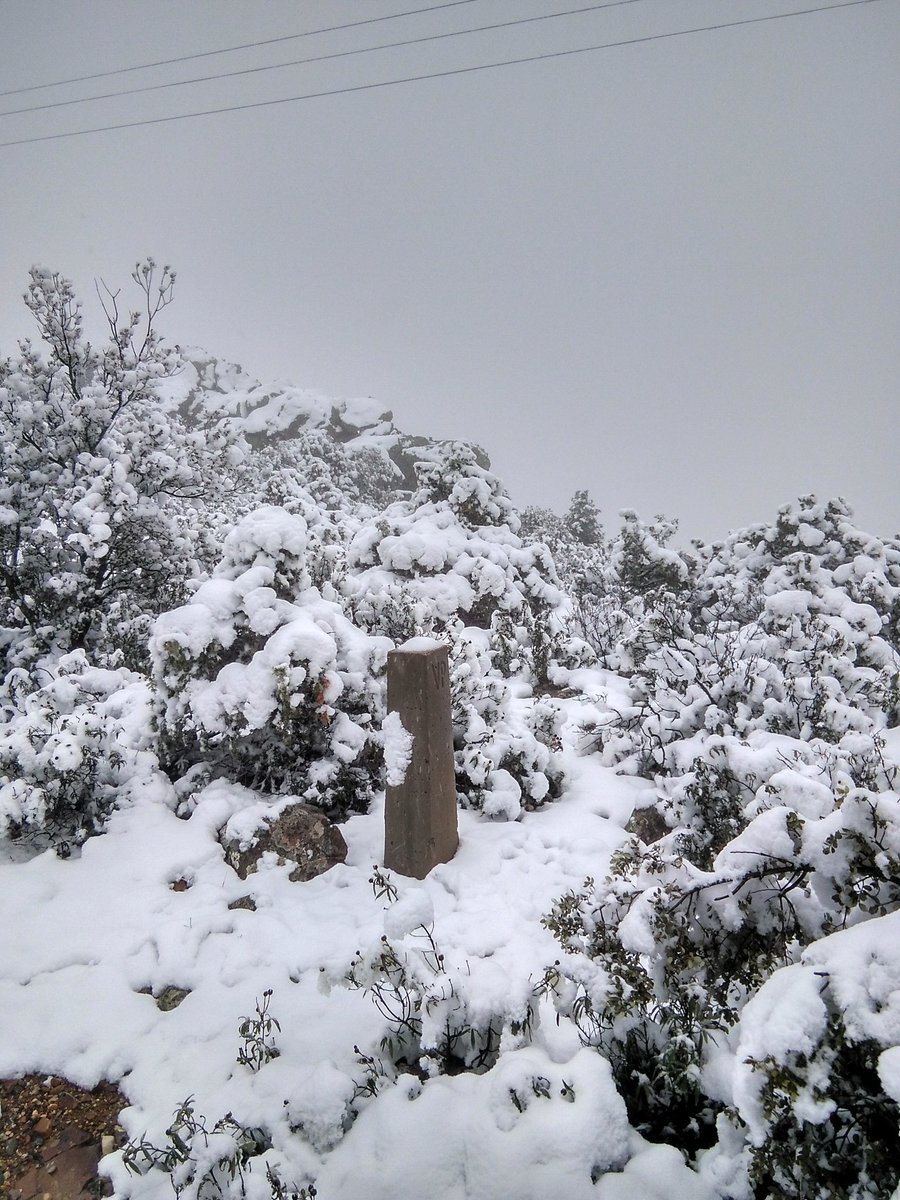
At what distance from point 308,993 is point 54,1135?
3.76 ft

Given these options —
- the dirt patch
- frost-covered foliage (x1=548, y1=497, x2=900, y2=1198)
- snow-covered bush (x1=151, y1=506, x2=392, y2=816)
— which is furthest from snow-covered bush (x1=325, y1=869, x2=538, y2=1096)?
snow-covered bush (x1=151, y1=506, x2=392, y2=816)

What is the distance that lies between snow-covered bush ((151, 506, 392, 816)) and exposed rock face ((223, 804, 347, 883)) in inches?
12.5

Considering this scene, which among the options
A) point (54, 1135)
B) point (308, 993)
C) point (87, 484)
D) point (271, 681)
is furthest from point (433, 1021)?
point (87, 484)

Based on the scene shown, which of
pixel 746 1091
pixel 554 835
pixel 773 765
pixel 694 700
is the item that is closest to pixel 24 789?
pixel 554 835

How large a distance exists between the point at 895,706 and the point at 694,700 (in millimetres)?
2162

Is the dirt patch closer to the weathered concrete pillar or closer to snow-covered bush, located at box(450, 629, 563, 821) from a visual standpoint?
the weathered concrete pillar

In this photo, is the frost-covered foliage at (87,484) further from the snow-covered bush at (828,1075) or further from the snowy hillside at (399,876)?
the snow-covered bush at (828,1075)

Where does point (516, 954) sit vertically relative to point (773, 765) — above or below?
below

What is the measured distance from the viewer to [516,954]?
338 cm

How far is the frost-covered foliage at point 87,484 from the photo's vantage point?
7.45m

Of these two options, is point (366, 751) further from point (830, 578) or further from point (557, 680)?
point (830, 578)

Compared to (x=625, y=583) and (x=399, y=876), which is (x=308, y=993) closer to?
(x=399, y=876)

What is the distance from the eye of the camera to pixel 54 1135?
95.7 inches

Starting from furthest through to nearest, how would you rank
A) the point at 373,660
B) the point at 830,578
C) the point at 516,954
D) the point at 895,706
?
the point at 830,578 → the point at 895,706 → the point at 373,660 → the point at 516,954
